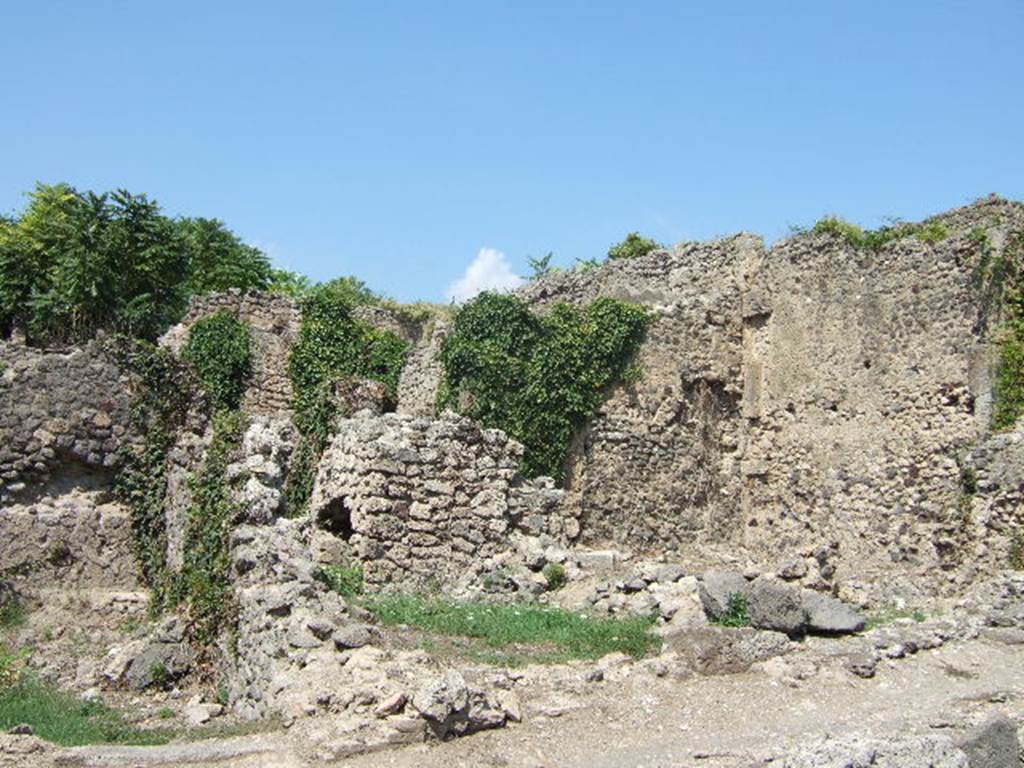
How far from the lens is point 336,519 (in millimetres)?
16469

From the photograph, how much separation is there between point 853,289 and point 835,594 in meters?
6.01

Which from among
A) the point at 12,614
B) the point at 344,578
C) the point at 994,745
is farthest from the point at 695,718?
the point at 12,614

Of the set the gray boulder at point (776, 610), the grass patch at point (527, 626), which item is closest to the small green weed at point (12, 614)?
the grass patch at point (527, 626)

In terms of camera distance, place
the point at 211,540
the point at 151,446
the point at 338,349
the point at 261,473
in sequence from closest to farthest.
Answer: the point at 211,540
the point at 261,473
the point at 151,446
the point at 338,349

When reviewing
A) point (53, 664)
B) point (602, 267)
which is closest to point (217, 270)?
point (602, 267)

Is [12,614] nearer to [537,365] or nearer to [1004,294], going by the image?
[537,365]

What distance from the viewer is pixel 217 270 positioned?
102ft

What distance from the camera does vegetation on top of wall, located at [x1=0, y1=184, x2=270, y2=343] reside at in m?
24.4

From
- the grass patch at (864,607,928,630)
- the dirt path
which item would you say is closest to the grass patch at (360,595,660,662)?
the dirt path

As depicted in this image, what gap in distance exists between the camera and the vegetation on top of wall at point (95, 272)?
2444 cm

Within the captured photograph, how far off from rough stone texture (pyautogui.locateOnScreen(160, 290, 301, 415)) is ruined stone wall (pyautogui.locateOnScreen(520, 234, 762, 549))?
17.4 ft

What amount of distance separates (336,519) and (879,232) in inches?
353

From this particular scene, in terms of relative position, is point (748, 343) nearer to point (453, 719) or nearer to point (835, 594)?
point (835, 594)

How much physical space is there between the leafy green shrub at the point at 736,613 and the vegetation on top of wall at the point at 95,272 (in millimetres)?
14917
